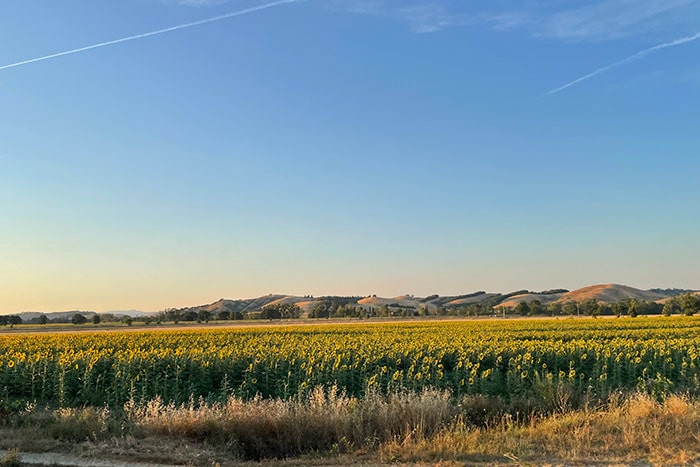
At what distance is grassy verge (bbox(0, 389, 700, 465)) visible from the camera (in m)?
9.04

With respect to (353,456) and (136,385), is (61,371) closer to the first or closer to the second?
(136,385)

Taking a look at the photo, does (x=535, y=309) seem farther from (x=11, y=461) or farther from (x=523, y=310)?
(x=11, y=461)

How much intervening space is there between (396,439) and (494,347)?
1483 centimetres

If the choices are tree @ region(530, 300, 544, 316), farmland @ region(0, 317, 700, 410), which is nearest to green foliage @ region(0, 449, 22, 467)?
farmland @ region(0, 317, 700, 410)

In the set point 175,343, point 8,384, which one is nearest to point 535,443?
point 8,384

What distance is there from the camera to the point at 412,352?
22.1m

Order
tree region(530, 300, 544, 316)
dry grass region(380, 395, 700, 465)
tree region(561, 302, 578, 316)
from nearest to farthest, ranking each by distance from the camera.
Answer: dry grass region(380, 395, 700, 465)
tree region(561, 302, 578, 316)
tree region(530, 300, 544, 316)

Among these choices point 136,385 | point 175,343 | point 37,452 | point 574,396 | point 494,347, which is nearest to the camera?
point 37,452

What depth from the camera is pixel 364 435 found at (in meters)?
10.9

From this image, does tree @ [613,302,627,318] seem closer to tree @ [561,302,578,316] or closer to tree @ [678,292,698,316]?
tree @ [678,292,698,316]

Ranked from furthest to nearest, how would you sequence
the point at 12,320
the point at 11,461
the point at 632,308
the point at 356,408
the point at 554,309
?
the point at 554,309
the point at 12,320
the point at 632,308
the point at 356,408
the point at 11,461

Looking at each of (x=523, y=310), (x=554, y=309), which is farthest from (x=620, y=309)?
(x=554, y=309)

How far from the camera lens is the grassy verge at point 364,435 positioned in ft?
29.7

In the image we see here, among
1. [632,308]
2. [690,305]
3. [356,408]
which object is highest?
[356,408]
